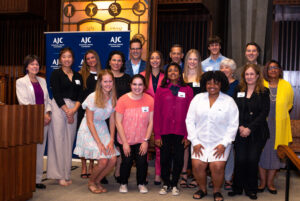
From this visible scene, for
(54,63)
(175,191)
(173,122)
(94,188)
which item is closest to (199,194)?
(175,191)

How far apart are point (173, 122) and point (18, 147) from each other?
153 centimetres

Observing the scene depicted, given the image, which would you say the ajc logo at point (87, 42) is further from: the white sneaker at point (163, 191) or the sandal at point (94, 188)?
the white sneaker at point (163, 191)

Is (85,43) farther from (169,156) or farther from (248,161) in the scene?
(248,161)

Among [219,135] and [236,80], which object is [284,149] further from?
[236,80]

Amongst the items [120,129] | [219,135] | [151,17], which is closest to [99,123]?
[120,129]

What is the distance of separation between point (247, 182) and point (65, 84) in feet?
7.40

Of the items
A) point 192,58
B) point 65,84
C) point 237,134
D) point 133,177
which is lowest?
point 133,177

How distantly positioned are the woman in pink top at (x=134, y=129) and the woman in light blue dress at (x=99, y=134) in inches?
5.1

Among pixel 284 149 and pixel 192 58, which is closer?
pixel 284 149

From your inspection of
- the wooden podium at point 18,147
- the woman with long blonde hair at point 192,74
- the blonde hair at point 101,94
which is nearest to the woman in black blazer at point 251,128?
the woman with long blonde hair at point 192,74

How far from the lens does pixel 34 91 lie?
11.9ft

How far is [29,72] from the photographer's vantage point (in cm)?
365

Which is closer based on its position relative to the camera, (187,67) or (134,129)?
(134,129)

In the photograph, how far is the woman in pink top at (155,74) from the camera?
395 centimetres
